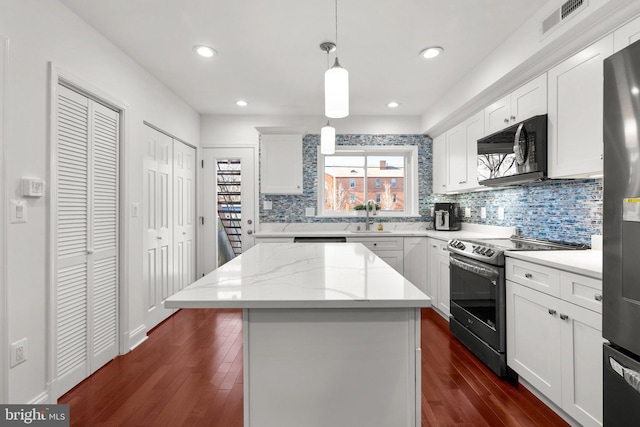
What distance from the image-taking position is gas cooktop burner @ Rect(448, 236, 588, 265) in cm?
224

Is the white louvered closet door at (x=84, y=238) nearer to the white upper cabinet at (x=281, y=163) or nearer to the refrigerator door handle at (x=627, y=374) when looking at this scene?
the white upper cabinet at (x=281, y=163)

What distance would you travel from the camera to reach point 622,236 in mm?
1149

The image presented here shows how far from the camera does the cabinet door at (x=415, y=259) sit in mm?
3875

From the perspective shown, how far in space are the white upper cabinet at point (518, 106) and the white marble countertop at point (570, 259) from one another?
3.28ft

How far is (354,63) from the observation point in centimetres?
Result: 292

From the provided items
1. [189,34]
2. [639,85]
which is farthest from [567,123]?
[189,34]

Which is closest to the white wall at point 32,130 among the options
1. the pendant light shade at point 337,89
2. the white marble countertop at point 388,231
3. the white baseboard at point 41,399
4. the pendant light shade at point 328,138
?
the white baseboard at point 41,399

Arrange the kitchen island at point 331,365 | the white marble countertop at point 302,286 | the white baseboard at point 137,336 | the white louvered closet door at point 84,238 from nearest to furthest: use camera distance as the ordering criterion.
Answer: the white marble countertop at point 302,286 → the kitchen island at point 331,365 → the white louvered closet door at point 84,238 → the white baseboard at point 137,336

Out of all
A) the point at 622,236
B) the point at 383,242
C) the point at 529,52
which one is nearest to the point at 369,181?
the point at 383,242

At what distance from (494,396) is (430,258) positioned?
1.81 m

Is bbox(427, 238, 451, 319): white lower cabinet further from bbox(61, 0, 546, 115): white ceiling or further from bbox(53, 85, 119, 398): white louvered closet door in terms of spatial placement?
bbox(53, 85, 119, 398): white louvered closet door

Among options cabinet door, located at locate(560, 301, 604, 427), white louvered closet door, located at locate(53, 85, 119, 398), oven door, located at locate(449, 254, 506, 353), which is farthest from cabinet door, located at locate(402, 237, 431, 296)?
white louvered closet door, located at locate(53, 85, 119, 398)

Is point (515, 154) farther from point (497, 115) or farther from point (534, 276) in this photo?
point (534, 276)

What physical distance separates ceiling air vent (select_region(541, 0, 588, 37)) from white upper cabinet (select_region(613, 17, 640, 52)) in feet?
0.76
